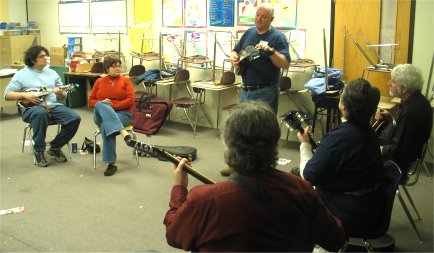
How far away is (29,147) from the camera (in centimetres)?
492

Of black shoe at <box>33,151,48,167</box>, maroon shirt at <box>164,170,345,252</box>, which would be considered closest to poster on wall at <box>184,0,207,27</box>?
black shoe at <box>33,151,48,167</box>

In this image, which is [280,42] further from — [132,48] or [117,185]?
[132,48]

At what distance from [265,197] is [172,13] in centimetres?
535

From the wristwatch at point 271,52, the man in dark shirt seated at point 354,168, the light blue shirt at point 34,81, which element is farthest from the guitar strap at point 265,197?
the light blue shirt at point 34,81

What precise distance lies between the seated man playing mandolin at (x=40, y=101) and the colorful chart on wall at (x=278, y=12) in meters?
2.37

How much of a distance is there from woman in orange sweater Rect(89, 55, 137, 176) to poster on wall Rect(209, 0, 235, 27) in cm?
188

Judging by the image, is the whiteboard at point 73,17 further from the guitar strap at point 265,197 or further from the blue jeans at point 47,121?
the guitar strap at point 265,197

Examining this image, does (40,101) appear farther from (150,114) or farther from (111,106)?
(150,114)

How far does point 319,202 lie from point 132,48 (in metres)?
5.63

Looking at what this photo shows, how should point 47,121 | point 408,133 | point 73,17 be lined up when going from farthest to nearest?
1. point 73,17
2. point 47,121
3. point 408,133

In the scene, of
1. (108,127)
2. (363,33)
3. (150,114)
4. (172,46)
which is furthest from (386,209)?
(172,46)

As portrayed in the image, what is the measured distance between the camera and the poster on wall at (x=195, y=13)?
5891mm

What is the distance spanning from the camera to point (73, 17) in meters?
7.56

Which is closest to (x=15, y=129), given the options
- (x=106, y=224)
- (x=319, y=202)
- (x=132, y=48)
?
(x=132, y=48)
